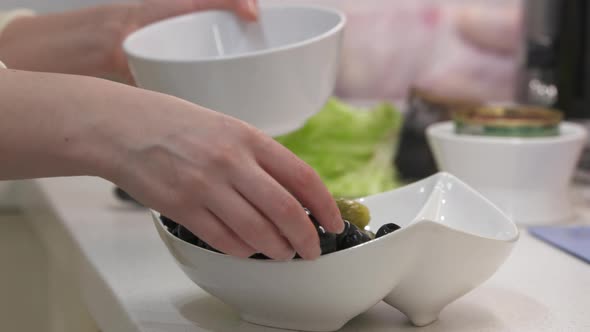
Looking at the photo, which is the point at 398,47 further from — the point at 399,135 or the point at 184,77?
the point at 184,77

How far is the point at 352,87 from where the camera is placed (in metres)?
1.56

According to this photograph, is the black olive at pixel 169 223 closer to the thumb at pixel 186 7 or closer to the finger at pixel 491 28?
the thumb at pixel 186 7

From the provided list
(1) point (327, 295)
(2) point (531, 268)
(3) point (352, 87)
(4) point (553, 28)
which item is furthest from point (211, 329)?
(3) point (352, 87)

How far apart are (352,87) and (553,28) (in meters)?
0.41

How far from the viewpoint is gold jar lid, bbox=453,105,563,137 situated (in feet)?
3.20

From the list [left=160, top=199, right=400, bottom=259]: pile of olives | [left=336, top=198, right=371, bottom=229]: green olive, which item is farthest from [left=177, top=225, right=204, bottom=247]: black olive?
[left=336, top=198, right=371, bottom=229]: green olive

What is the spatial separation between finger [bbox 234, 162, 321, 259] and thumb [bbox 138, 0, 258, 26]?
1.45ft

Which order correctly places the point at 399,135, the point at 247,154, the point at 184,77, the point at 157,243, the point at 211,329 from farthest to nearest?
the point at 399,135 < the point at 157,243 < the point at 184,77 < the point at 211,329 < the point at 247,154

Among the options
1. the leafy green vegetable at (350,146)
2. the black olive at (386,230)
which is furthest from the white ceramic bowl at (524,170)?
the black olive at (386,230)

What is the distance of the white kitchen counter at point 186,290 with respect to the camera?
68 centimetres

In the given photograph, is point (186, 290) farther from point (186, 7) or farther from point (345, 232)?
point (186, 7)

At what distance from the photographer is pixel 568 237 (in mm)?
897

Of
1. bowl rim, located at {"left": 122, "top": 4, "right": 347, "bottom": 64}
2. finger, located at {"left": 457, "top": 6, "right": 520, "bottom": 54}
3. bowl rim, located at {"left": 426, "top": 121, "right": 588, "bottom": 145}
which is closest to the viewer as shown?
bowl rim, located at {"left": 122, "top": 4, "right": 347, "bottom": 64}

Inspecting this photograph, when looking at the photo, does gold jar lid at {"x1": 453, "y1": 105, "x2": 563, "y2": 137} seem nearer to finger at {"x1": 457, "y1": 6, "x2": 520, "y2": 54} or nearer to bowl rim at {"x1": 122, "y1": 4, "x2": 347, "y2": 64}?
bowl rim at {"x1": 122, "y1": 4, "x2": 347, "y2": 64}
